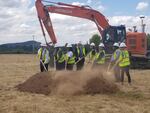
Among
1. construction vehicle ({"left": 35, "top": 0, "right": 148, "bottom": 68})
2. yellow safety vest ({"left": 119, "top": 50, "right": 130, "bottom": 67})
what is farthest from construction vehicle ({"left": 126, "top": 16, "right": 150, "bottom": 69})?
yellow safety vest ({"left": 119, "top": 50, "right": 130, "bottom": 67})

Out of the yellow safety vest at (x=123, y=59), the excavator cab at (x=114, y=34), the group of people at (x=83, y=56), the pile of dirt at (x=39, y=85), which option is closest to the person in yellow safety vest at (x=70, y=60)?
the group of people at (x=83, y=56)

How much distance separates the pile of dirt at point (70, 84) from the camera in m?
14.7

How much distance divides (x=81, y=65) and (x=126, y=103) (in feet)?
30.5

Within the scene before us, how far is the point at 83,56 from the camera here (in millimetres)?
21938

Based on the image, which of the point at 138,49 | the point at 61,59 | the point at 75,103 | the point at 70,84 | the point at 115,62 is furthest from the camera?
the point at 138,49

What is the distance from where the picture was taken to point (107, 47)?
25875 millimetres

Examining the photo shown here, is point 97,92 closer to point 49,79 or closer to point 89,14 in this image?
point 49,79

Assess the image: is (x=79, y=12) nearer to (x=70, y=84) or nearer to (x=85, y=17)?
(x=85, y=17)

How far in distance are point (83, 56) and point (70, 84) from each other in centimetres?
699

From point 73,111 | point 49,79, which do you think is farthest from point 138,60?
point 73,111

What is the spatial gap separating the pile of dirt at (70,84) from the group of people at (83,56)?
2448 millimetres

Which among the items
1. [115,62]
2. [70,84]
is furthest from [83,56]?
[70,84]

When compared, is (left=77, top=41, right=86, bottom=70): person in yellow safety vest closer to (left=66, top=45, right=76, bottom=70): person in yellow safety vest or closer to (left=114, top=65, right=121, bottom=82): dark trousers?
(left=66, top=45, right=76, bottom=70): person in yellow safety vest

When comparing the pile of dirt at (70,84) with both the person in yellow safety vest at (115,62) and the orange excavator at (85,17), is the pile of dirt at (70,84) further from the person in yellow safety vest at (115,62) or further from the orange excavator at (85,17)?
the orange excavator at (85,17)
